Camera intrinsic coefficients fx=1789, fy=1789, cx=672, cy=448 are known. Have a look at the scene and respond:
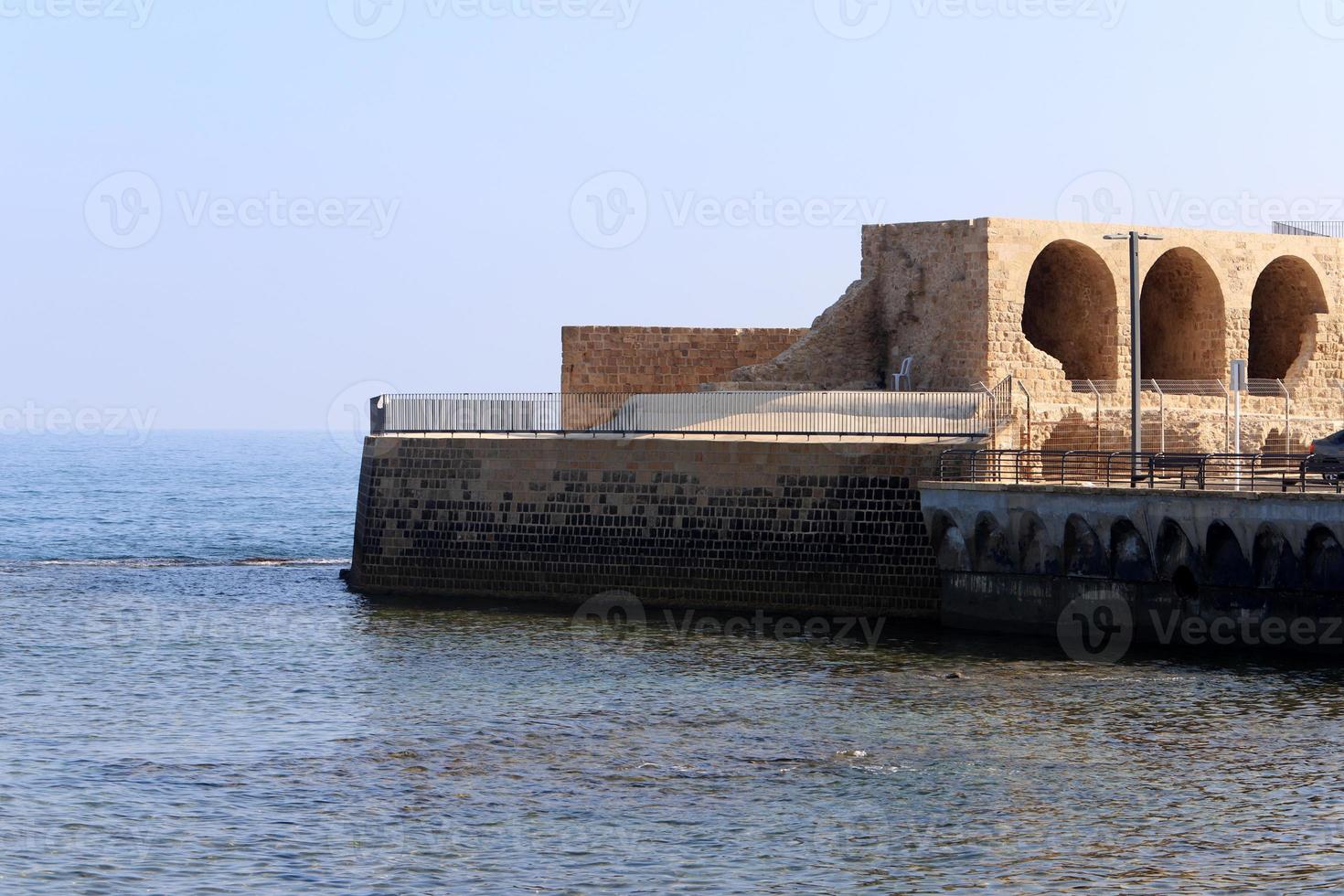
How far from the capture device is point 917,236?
145 feet

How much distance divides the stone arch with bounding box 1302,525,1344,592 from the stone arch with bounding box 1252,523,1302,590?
0.17 metres

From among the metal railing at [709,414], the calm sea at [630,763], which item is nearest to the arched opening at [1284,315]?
the metal railing at [709,414]

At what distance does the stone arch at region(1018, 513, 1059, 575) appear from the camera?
108ft

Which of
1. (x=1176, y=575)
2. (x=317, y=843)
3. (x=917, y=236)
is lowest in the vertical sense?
(x=317, y=843)

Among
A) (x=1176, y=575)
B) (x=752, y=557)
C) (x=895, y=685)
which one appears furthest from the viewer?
(x=752, y=557)

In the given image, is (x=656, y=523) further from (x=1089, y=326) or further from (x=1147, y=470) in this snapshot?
(x=1089, y=326)

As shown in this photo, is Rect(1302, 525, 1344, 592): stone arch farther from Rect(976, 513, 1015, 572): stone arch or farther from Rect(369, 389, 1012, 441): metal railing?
Rect(369, 389, 1012, 441): metal railing

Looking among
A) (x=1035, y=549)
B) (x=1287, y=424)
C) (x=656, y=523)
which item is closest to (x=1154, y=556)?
(x=1035, y=549)

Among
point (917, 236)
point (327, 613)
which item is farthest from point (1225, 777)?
point (917, 236)

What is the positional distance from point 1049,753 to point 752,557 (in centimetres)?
1334

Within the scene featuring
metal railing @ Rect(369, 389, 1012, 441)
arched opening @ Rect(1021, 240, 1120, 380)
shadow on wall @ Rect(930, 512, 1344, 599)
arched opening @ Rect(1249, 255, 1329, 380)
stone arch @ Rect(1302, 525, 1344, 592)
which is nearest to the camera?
stone arch @ Rect(1302, 525, 1344, 592)

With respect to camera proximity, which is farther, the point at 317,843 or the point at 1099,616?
the point at 1099,616

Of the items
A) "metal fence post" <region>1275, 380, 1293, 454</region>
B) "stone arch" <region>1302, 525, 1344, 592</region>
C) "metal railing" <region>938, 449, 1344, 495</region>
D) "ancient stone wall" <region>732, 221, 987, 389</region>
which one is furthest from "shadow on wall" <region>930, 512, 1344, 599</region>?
"metal fence post" <region>1275, 380, 1293, 454</region>

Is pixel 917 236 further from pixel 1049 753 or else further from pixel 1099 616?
pixel 1049 753
